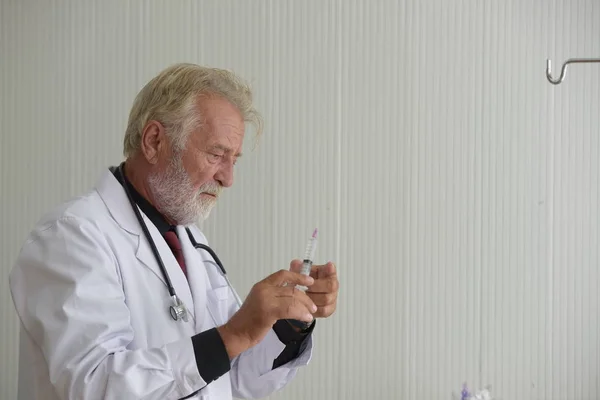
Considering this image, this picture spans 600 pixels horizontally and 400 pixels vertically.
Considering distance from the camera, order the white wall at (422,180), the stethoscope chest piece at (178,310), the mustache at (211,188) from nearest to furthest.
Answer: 1. the stethoscope chest piece at (178,310)
2. the mustache at (211,188)
3. the white wall at (422,180)

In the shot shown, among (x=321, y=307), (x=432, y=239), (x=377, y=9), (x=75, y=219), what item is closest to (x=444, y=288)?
(x=432, y=239)

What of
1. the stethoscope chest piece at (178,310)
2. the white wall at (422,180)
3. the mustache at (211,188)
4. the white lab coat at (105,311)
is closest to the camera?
the white lab coat at (105,311)

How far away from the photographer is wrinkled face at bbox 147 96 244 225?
1458 mm

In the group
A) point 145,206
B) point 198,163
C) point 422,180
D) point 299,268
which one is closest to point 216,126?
point 198,163

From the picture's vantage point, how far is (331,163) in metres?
2.52

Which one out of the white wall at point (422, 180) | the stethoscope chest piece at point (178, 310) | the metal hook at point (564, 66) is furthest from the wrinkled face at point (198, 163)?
the metal hook at point (564, 66)

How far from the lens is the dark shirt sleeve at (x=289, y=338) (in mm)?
1521

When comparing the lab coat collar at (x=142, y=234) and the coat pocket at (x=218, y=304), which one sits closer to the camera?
the lab coat collar at (x=142, y=234)

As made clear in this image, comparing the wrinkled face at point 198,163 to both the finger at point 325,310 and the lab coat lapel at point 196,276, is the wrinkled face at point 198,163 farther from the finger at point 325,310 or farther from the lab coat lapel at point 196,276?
the finger at point 325,310

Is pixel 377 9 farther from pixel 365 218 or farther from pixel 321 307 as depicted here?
pixel 321 307

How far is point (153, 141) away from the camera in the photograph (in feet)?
4.84

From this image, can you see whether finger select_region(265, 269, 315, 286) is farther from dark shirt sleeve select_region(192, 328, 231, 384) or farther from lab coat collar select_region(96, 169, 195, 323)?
lab coat collar select_region(96, 169, 195, 323)

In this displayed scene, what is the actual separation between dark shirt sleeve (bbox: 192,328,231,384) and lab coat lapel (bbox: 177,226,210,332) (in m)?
0.23

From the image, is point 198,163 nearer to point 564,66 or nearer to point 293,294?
point 293,294
